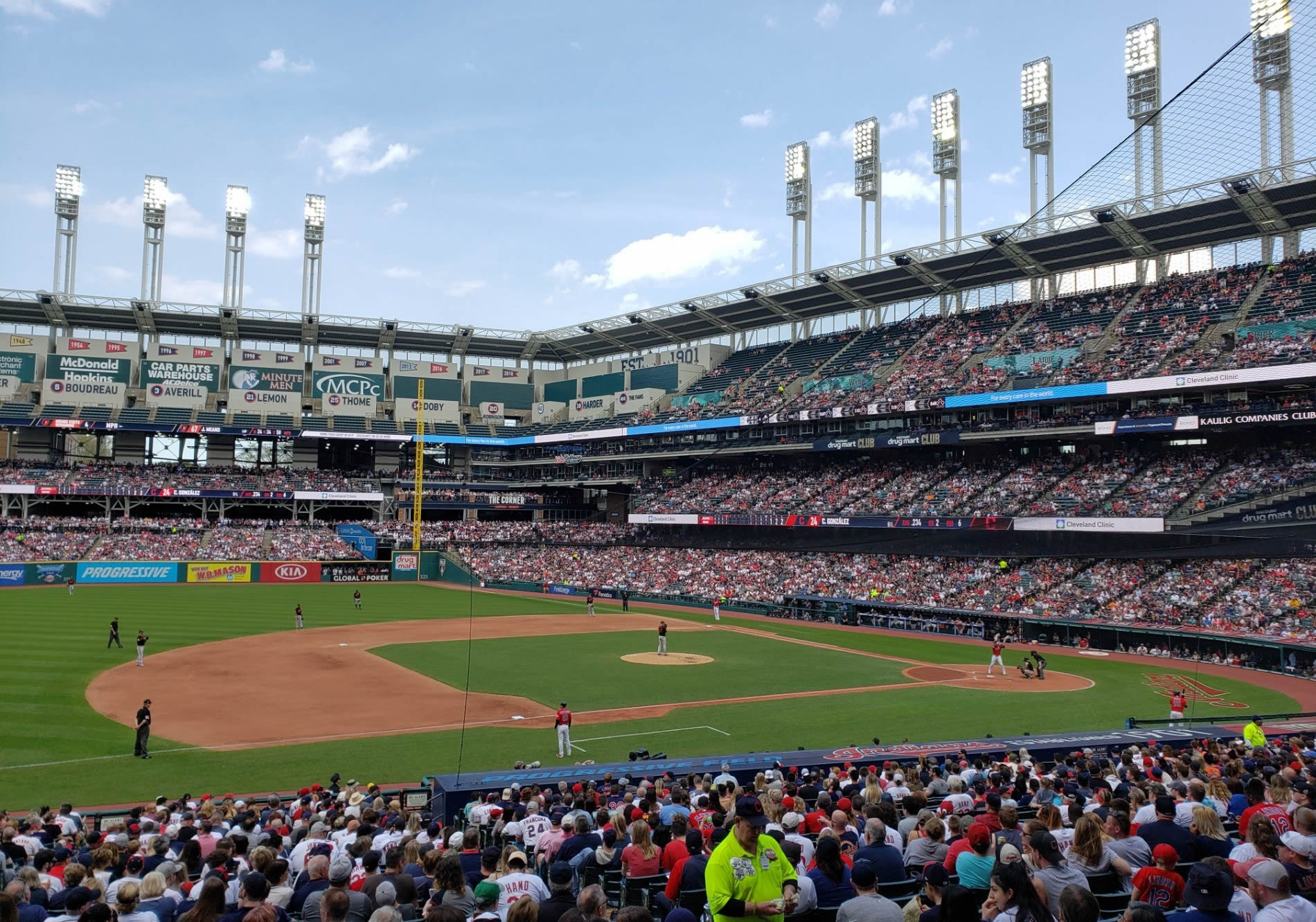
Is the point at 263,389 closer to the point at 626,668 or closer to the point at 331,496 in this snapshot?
the point at 331,496

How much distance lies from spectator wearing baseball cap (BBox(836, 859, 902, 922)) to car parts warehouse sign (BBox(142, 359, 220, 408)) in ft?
278

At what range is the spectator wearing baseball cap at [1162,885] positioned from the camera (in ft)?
19.5

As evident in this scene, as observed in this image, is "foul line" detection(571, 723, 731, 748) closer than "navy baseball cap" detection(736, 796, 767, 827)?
No

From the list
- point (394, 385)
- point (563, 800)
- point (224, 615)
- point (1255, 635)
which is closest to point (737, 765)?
point (563, 800)

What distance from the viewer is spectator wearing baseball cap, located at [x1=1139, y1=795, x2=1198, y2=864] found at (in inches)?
276

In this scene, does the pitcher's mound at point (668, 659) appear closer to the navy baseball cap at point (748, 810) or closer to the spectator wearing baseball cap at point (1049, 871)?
the navy baseball cap at point (748, 810)

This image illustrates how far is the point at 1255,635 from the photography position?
31.7 meters

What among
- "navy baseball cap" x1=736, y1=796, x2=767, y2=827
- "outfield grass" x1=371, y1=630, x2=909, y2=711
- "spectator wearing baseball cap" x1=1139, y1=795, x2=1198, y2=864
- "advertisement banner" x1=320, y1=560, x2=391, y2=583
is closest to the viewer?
"navy baseball cap" x1=736, y1=796, x2=767, y2=827

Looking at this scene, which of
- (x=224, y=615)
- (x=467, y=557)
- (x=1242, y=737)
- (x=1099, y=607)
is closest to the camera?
(x=1242, y=737)

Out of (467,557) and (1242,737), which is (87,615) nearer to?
(467,557)

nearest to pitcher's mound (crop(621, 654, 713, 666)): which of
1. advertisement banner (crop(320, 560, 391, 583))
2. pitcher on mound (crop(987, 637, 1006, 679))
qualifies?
pitcher on mound (crop(987, 637, 1006, 679))

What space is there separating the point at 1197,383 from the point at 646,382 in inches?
1836

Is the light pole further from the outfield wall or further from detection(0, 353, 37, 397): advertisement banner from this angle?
detection(0, 353, 37, 397): advertisement banner

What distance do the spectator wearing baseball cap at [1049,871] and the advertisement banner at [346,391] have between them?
82452mm
